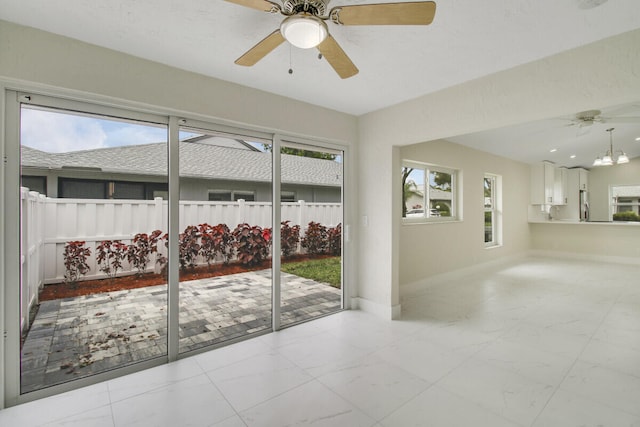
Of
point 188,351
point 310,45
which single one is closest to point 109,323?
point 188,351

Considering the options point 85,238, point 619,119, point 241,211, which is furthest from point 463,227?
point 85,238

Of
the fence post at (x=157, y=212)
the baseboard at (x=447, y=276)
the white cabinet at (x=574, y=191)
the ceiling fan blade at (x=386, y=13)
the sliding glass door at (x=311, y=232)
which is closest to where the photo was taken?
the ceiling fan blade at (x=386, y=13)

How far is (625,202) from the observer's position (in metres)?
7.97

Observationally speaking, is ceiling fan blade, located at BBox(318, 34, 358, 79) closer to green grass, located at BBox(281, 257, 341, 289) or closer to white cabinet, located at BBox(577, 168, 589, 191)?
green grass, located at BBox(281, 257, 341, 289)

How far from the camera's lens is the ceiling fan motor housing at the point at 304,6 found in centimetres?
144

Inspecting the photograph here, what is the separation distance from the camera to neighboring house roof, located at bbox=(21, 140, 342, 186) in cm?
223

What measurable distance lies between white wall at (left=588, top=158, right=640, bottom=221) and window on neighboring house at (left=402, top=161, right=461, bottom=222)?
238 inches

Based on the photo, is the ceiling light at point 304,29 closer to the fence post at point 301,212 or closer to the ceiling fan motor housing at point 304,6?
the ceiling fan motor housing at point 304,6

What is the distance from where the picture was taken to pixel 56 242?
2.33m

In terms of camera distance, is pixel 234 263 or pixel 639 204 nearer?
pixel 234 263

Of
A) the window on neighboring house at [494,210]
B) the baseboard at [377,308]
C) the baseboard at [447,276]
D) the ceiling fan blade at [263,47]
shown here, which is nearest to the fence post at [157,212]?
the ceiling fan blade at [263,47]

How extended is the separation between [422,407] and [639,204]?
9.85 meters

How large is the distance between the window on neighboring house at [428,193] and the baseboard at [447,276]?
98 cm

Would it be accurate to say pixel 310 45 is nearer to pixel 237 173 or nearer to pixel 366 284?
pixel 237 173
